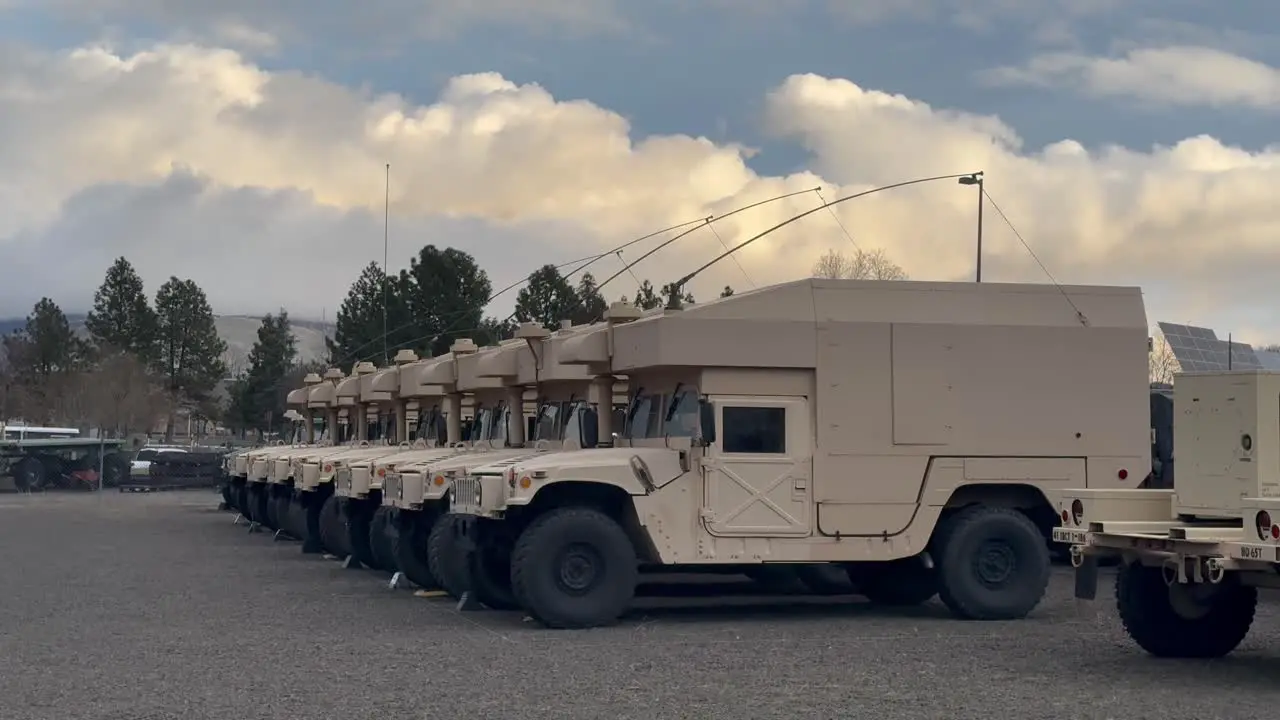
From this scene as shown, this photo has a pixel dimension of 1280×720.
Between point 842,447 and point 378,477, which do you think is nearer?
point 842,447

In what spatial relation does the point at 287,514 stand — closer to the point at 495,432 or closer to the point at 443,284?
the point at 495,432

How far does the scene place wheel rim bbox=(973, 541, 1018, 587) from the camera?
50.0ft

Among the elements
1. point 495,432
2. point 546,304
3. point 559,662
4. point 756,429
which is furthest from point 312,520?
point 546,304

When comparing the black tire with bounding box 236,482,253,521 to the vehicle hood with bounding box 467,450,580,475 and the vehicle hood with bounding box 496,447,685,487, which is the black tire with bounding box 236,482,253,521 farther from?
the vehicle hood with bounding box 496,447,685,487

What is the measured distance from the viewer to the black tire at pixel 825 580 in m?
17.4

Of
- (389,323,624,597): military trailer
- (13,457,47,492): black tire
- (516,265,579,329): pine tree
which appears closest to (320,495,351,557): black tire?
(389,323,624,597): military trailer

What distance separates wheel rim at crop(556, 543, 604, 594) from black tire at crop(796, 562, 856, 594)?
3424mm

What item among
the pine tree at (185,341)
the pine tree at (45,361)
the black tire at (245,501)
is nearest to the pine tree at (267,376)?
the pine tree at (185,341)

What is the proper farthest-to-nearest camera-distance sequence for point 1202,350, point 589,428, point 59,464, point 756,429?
point 59,464 < point 1202,350 < point 589,428 < point 756,429

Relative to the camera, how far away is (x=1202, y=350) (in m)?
31.9

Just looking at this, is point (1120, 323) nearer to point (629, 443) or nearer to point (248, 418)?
point (629, 443)

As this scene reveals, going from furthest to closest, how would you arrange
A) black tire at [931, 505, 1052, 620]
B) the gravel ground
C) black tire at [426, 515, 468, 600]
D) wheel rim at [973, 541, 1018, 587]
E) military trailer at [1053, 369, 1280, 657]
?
black tire at [426, 515, 468, 600] → wheel rim at [973, 541, 1018, 587] → black tire at [931, 505, 1052, 620] → military trailer at [1053, 369, 1280, 657] → the gravel ground

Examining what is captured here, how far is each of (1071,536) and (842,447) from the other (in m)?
3.28

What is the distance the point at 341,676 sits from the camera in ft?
36.9
